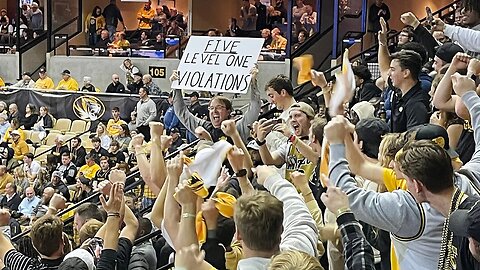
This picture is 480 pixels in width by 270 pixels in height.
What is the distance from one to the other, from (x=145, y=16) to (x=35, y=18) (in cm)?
365

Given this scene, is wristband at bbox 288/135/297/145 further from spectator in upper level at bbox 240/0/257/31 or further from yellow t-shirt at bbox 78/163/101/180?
spectator in upper level at bbox 240/0/257/31

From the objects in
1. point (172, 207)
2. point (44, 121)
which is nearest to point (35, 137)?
point (44, 121)

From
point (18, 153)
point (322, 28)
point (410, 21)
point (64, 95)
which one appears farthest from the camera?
point (322, 28)

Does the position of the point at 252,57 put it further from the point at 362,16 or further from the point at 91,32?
the point at 91,32

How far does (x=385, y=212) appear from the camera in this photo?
124 inches

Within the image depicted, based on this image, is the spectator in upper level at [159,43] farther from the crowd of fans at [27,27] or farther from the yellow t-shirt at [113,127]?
the yellow t-shirt at [113,127]

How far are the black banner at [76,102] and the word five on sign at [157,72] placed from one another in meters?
2.17

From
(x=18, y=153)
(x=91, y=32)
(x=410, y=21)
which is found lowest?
(x=18, y=153)

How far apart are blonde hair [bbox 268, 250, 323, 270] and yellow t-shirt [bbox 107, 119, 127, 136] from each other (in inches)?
457

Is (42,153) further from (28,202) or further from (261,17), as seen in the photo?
(261,17)

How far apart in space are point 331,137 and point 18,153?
12.4m

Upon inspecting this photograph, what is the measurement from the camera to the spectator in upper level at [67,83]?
56.8 feet

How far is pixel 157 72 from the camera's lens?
57.8 ft

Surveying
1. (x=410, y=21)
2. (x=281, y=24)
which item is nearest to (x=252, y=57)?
(x=410, y=21)
